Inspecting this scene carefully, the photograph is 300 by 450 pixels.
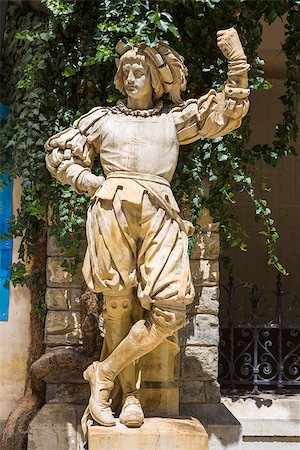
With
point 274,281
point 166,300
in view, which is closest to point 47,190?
point 166,300

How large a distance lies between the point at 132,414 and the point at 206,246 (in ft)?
4.82

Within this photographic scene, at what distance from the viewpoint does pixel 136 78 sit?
4078 mm

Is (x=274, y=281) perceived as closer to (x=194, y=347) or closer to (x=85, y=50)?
(x=194, y=347)

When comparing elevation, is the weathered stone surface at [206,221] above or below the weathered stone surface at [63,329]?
above

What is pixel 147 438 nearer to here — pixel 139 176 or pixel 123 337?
pixel 123 337

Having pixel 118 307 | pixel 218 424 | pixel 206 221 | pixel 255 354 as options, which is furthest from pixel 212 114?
pixel 255 354

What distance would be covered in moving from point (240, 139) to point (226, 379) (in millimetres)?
1830

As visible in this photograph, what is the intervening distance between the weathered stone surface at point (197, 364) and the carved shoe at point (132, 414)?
39.7 inches

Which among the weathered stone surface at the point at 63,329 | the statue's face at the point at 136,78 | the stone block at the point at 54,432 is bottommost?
the stone block at the point at 54,432

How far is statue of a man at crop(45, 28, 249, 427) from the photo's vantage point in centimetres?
388

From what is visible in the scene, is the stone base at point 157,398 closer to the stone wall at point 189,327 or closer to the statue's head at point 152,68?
the stone wall at point 189,327

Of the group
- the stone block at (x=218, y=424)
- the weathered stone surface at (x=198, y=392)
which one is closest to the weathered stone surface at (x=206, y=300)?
the weathered stone surface at (x=198, y=392)

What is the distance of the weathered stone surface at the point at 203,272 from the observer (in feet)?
16.6

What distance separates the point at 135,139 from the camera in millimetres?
4000
